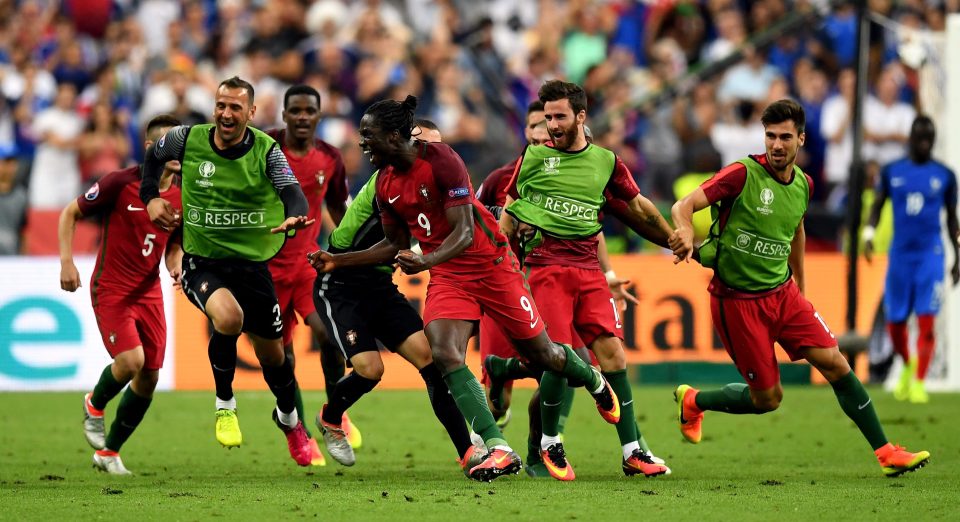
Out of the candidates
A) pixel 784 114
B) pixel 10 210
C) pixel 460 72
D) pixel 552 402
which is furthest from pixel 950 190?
pixel 10 210

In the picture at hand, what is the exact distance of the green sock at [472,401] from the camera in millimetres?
9234

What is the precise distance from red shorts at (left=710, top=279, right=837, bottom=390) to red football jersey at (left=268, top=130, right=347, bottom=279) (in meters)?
3.50

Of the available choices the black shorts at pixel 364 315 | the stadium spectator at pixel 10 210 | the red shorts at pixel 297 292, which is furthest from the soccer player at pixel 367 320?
the stadium spectator at pixel 10 210

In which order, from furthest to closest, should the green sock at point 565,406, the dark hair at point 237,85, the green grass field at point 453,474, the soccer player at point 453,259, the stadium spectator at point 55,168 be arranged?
the stadium spectator at point 55,168
the green sock at point 565,406
the dark hair at point 237,85
the soccer player at point 453,259
the green grass field at point 453,474

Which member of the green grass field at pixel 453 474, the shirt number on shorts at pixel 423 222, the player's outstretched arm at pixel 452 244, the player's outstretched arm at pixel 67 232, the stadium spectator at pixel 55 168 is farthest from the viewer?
the stadium spectator at pixel 55 168

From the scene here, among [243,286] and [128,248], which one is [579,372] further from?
[128,248]

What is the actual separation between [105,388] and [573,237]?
3.70 metres

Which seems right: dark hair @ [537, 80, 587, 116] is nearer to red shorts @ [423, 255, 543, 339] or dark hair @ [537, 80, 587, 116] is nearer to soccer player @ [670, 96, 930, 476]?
soccer player @ [670, 96, 930, 476]

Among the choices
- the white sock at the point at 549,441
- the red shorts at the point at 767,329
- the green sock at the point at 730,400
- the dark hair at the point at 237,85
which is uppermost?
the dark hair at the point at 237,85

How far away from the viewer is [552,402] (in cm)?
995

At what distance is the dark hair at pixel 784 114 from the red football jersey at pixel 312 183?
3821mm

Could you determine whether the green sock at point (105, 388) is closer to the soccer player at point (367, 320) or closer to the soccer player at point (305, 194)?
the soccer player at point (305, 194)

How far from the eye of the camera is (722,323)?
10055mm

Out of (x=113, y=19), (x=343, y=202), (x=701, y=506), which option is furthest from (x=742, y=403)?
(x=113, y=19)
